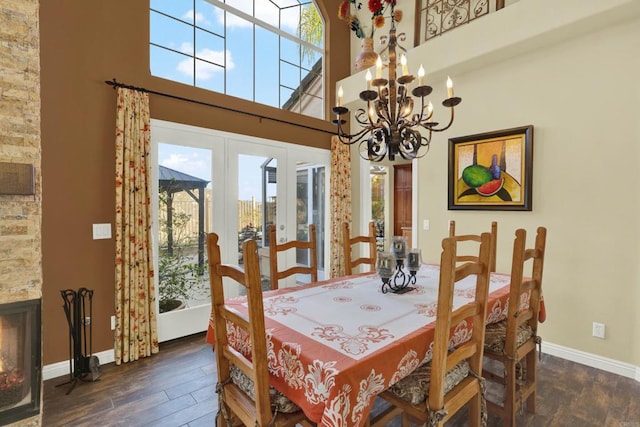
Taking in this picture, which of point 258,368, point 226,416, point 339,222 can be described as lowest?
point 226,416

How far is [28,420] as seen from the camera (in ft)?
5.92

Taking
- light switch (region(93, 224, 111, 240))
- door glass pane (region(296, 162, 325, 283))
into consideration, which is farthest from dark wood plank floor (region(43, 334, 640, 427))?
door glass pane (region(296, 162, 325, 283))

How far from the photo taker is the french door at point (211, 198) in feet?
10.0

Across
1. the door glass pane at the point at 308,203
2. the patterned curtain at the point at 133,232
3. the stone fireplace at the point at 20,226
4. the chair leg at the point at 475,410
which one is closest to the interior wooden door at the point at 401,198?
the door glass pane at the point at 308,203

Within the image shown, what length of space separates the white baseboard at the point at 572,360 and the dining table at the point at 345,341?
56.3 inches

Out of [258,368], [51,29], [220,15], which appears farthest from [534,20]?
[51,29]

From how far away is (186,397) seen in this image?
219 cm

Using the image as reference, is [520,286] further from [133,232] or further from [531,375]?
[133,232]

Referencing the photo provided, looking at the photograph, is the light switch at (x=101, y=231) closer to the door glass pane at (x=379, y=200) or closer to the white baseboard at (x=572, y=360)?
the white baseboard at (x=572, y=360)

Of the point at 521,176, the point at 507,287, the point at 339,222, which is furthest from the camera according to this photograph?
the point at 339,222

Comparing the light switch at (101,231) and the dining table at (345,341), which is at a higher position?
the light switch at (101,231)

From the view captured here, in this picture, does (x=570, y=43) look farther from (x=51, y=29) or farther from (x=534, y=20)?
(x=51, y=29)

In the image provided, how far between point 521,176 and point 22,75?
3878mm

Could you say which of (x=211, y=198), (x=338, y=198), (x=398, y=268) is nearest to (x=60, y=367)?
(x=211, y=198)
